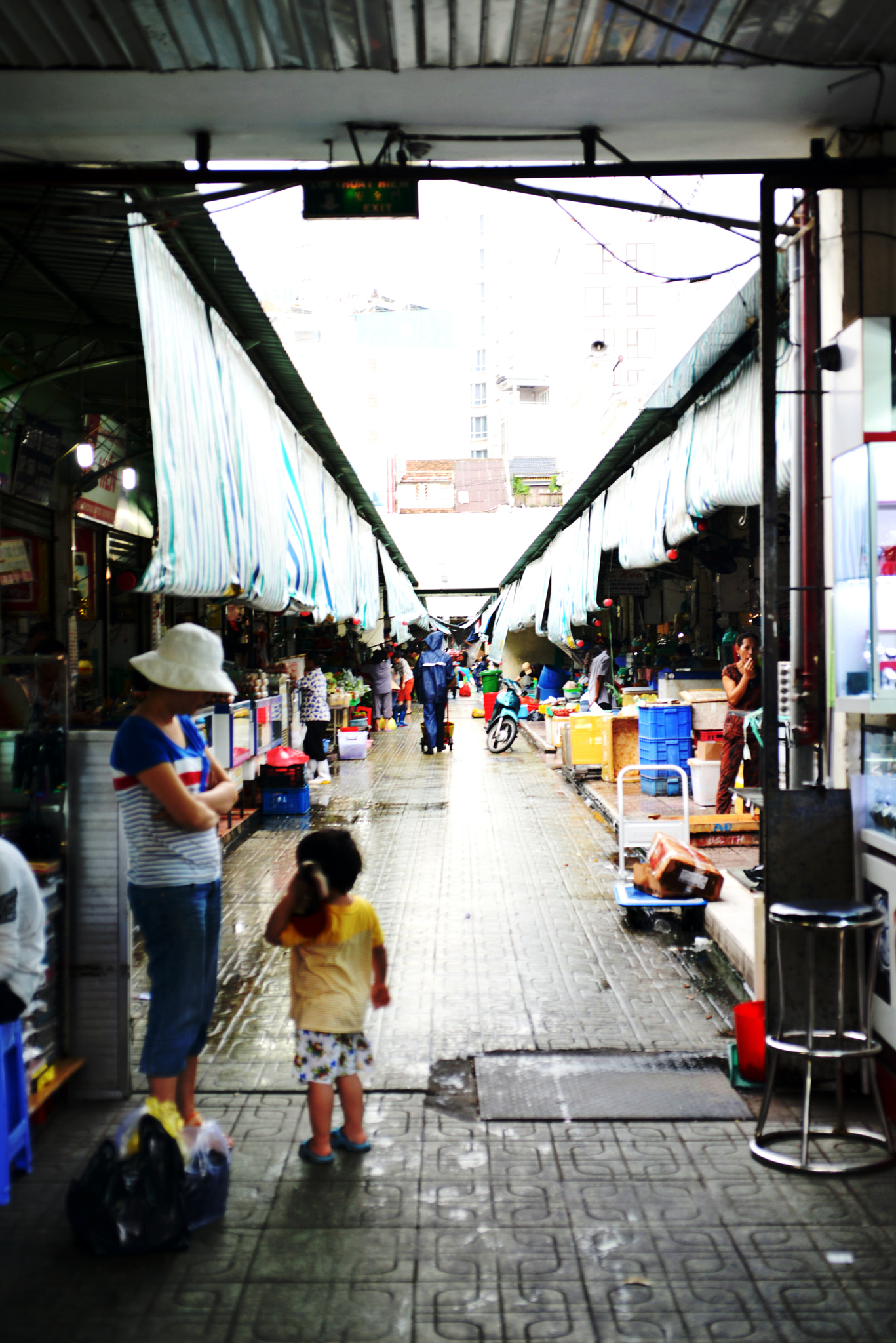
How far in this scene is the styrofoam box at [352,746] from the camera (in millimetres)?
18625

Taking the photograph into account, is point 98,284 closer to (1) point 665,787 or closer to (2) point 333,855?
(2) point 333,855

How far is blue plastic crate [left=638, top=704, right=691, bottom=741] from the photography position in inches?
479

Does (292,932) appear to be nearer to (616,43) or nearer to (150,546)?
(616,43)

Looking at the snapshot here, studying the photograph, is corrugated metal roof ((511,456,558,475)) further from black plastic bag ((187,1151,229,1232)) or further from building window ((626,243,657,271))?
black plastic bag ((187,1151,229,1232))

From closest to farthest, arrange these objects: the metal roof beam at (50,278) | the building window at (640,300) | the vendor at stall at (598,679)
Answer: the metal roof beam at (50,278) < the vendor at stall at (598,679) < the building window at (640,300)

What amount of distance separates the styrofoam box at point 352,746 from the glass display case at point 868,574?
1457cm

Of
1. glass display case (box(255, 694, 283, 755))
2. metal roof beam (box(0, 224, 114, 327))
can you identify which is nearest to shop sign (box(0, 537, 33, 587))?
metal roof beam (box(0, 224, 114, 327))

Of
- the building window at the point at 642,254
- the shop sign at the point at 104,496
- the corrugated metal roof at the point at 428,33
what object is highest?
the building window at the point at 642,254

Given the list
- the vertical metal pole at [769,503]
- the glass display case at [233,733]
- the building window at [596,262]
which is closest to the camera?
the vertical metal pole at [769,503]

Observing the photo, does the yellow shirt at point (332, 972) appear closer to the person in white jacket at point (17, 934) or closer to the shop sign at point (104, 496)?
the person in white jacket at point (17, 934)

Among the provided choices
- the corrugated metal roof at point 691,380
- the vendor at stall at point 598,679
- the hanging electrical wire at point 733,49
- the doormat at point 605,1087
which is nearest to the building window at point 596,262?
the vendor at stall at point 598,679

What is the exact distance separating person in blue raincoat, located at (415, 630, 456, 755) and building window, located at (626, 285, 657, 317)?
28458 mm

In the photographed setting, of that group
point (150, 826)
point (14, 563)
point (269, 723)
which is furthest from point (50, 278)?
point (269, 723)

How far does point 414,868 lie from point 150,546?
5.43 m
